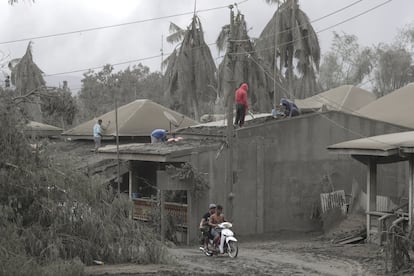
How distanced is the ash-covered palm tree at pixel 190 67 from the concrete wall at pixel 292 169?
19.1 metres

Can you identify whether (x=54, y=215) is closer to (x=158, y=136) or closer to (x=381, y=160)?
(x=381, y=160)

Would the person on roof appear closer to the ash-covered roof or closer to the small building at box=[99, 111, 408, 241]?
the small building at box=[99, 111, 408, 241]

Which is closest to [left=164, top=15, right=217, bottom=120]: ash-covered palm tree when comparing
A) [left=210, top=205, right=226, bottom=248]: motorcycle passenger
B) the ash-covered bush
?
[left=210, top=205, right=226, bottom=248]: motorcycle passenger

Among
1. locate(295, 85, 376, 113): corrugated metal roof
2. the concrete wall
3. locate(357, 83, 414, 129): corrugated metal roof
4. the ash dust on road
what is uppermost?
locate(295, 85, 376, 113): corrugated metal roof

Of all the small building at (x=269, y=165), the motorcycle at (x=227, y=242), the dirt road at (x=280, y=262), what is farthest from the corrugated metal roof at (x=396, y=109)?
the motorcycle at (x=227, y=242)

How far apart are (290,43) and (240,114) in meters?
20.9

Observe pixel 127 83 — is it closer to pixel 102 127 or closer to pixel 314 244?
pixel 102 127

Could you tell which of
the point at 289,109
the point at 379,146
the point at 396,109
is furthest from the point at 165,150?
the point at 396,109

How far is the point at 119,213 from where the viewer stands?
1416 cm

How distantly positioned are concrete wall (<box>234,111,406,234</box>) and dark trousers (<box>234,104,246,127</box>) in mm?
694

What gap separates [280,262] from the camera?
655 inches

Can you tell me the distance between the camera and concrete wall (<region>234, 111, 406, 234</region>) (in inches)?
904

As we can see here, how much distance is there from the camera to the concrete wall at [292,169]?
2295cm

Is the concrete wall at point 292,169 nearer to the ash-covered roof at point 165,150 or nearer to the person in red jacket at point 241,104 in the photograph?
the person in red jacket at point 241,104
